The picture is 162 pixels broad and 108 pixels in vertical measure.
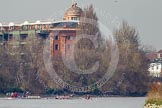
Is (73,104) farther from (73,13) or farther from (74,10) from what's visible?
(73,13)

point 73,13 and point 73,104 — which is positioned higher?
point 73,13

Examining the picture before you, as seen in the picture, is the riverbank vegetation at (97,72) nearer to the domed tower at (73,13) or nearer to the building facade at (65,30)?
the building facade at (65,30)

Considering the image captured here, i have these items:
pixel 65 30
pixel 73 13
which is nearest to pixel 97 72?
pixel 65 30

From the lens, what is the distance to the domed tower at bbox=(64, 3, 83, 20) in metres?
88.0

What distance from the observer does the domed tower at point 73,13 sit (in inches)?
3465

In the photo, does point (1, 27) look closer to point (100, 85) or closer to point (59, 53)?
point (59, 53)

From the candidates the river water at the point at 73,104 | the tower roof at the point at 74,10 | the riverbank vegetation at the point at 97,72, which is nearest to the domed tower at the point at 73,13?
the tower roof at the point at 74,10

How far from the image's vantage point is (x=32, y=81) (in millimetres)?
70625

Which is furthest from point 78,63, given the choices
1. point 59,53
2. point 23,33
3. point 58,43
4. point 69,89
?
point 23,33

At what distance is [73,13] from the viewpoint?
90.4 m

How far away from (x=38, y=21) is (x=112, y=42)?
2601cm

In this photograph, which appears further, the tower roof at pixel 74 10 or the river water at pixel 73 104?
the tower roof at pixel 74 10

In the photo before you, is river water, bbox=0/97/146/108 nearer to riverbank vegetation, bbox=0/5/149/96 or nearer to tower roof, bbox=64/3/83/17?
riverbank vegetation, bbox=0/5/149/96

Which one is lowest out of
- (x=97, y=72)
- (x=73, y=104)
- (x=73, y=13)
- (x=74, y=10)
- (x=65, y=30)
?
(x=73, y=104)
